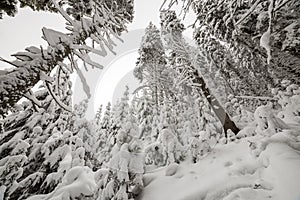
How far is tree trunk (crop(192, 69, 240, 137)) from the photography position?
8969mm

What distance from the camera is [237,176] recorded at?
16.0 feet

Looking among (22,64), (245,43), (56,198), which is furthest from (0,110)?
(245,43)

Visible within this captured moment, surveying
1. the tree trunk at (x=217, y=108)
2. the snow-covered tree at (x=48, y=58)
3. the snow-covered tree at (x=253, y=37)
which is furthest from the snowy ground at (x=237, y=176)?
the snow-covered tree at (x=48, y=58)

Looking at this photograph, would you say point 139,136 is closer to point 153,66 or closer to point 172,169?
point 172,169

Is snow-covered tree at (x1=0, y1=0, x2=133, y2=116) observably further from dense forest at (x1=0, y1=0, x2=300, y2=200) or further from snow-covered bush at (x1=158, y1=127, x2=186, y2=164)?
snow-covered bush at (x1=158, y1=127, x2=186, y2=164)

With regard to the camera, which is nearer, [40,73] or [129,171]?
[40,73]

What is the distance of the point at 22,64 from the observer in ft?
10.1

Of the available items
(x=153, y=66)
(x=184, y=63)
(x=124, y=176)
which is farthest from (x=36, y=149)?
(x=153, y=66)

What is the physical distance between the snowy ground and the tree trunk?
238cm

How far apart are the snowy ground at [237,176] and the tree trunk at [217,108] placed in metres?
2.38

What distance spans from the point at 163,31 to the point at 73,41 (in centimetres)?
1210

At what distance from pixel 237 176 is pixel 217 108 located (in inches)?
223

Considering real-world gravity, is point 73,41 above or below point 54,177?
above

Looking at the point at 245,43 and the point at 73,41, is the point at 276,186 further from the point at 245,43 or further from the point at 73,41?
the point at 245,43
